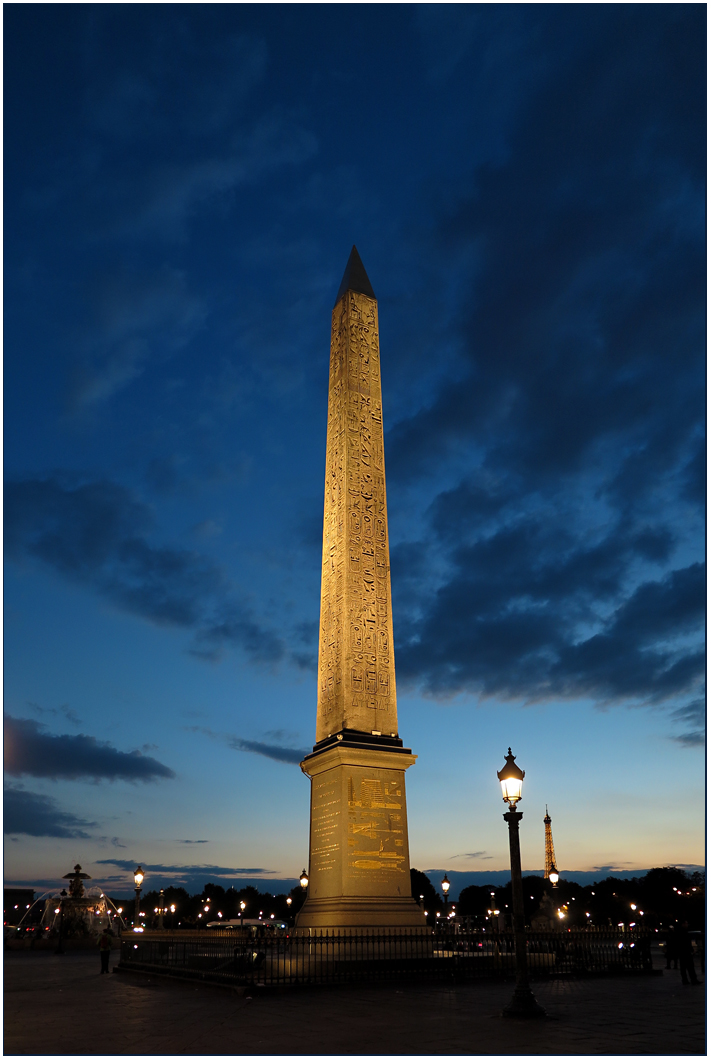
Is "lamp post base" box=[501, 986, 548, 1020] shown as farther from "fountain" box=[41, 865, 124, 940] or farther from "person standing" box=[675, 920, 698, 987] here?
"fountain" box=[41, 865, 124, 940]

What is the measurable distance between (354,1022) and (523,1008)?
2.60 metres

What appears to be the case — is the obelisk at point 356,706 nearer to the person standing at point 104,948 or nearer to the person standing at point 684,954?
the person standing at point 684,954

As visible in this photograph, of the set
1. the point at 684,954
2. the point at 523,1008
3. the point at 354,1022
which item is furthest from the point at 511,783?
the point at 684,954

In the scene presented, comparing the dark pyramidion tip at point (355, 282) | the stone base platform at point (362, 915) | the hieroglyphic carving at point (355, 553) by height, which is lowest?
the stone base platform at point (362, 915)

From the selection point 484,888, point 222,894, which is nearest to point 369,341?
point 484,888

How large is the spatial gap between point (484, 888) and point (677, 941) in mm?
116479

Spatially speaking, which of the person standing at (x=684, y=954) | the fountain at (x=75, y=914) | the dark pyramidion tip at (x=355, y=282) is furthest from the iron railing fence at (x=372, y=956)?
the fountain at (x=75, y=914)

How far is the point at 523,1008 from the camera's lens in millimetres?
12055

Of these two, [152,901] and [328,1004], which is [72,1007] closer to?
[328,1004]

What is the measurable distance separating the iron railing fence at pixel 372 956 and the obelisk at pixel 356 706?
0.70 meters

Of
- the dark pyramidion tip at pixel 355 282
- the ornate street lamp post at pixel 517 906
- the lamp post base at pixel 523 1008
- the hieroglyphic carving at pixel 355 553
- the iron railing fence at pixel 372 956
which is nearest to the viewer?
the lamp post base at pixel 523 1008

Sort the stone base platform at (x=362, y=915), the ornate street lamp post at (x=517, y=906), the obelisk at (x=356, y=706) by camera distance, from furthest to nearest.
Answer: the obelisk at (x=356, y=706), the stone base platform at (x=362, y=915), the ornate street lamp post at (x=517, y=906)

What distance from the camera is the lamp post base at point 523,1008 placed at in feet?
39.2

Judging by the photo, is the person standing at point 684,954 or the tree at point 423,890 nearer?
the person standing at point 684,954
